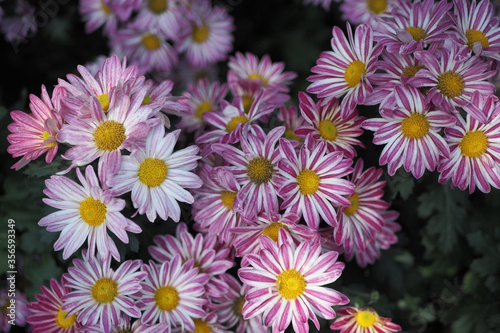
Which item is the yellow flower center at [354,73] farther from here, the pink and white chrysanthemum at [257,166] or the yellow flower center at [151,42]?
the yellow flower center at [151,42]

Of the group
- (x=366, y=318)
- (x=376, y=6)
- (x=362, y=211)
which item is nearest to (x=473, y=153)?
(x=362, y=211)

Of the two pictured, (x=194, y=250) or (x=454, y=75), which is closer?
(x=454, y=75)

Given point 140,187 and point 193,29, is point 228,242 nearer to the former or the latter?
point 140,187

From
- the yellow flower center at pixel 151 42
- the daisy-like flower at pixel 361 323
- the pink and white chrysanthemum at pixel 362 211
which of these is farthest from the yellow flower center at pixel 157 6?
the daisy-like flower at pixel 361 323

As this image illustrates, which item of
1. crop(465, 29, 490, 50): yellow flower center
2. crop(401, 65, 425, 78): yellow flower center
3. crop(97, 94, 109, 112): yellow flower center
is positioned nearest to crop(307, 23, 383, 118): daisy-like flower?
crop(401, 65, 425, 78): yellow flower center

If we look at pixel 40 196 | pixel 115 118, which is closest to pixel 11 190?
pixel 40 196

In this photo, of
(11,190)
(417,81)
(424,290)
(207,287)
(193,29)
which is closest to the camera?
(417,81)

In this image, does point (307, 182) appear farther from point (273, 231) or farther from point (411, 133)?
point (411, 133)
